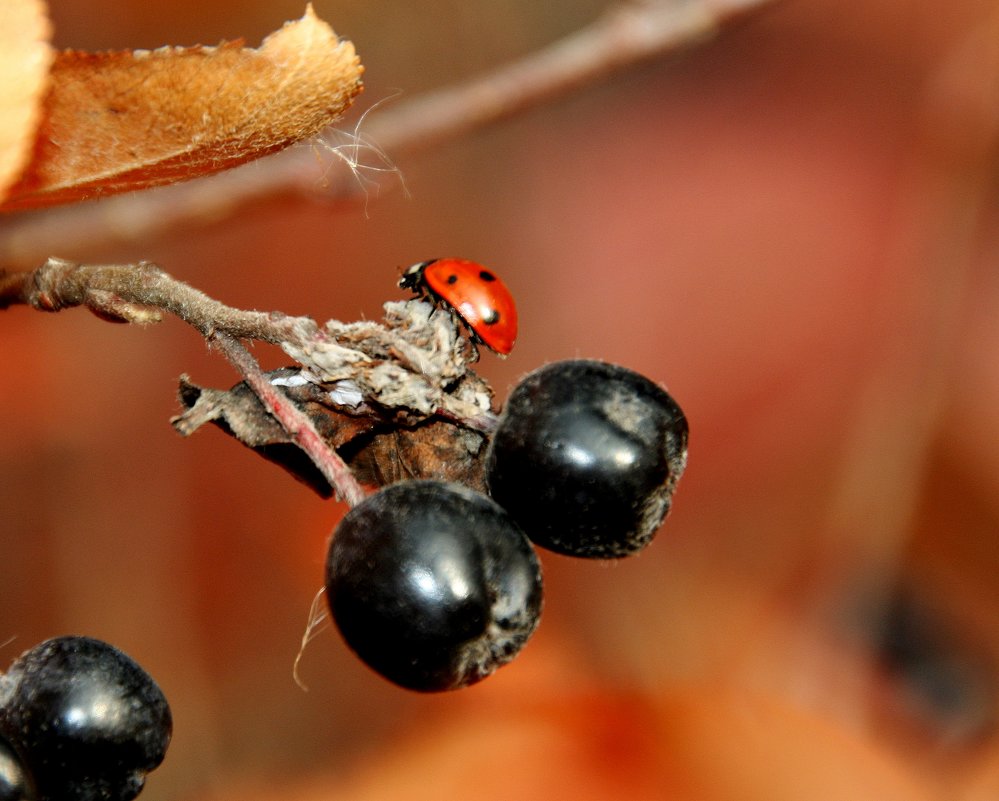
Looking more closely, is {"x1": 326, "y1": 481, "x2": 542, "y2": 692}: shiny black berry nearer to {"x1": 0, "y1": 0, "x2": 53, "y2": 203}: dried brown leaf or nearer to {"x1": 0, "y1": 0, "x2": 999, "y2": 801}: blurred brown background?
{"x1": 0, "y1": 0, "x2": 53, "y2": 203}: dried brown leaf

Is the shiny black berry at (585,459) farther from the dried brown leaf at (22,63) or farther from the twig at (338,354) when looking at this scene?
the dried brown leaf at (22,63)

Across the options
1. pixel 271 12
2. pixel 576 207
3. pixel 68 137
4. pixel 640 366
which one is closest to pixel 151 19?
pixel 271 12

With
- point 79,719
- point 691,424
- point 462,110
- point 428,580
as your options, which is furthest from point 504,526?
point 691,424

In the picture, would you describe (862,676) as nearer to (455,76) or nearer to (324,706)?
(324,706)

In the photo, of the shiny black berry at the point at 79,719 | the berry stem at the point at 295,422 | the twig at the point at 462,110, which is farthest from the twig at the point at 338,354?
the twig at the point at 462,110

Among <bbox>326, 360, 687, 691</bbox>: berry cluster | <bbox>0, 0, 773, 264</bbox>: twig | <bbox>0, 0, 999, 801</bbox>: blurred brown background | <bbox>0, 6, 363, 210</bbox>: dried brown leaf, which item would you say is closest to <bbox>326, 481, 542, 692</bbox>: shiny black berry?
<bbox>326, 360, 687, 691</bbox>: berry cluster

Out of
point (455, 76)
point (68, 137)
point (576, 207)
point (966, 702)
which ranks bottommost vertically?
point (966, 702)
